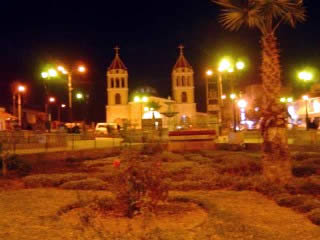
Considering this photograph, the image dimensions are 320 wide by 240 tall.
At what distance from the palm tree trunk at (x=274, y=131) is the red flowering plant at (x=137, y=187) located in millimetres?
3721

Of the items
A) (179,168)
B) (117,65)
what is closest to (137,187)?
(179,168)

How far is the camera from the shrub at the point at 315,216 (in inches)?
288

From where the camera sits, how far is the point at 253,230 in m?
6.90

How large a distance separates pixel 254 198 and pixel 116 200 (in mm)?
3213

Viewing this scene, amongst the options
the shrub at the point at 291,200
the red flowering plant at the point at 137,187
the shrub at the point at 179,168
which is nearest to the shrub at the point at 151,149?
the shrub at the point at 179,168

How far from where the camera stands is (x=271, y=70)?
11.3 m

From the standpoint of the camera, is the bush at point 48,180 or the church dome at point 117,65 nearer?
the bush at point 48,180

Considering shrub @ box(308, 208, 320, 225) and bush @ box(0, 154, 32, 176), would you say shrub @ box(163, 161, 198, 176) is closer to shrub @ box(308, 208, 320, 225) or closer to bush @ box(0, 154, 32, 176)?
bush @ box(0, 154, 32, 176)

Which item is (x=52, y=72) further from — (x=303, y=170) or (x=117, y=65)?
(x=117, y=65)

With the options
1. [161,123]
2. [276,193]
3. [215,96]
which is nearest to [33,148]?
[161,123]

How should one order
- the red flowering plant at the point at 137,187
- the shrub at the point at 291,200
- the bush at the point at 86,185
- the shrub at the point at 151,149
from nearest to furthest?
the red flowering plant at the point at 137,187, the shrub at the point at 291,200, the bush at the point at 86,185, the shrub at the point at 151,149

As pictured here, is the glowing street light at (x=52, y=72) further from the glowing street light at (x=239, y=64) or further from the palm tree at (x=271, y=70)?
the palm tree at (x=271, y=70)

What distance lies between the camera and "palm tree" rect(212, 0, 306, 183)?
10953 mm

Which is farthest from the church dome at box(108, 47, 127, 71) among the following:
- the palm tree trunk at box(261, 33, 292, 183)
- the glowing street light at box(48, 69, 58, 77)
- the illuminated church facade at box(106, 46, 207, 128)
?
the palm tree trunk at box(261, 33, 292, 183)
